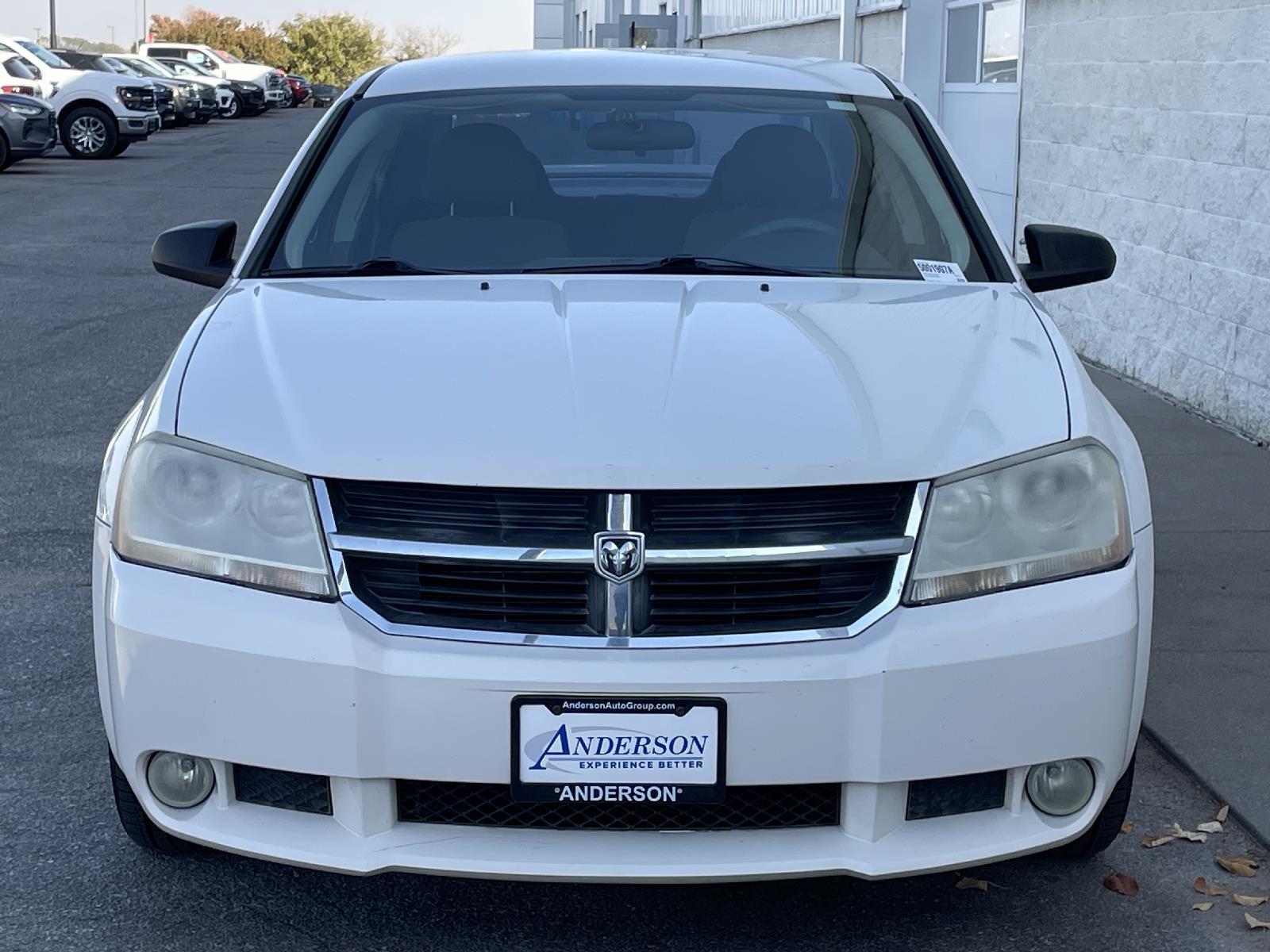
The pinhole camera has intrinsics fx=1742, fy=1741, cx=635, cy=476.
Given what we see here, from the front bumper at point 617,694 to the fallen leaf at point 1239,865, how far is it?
2.32ft

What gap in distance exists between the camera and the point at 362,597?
2727mm

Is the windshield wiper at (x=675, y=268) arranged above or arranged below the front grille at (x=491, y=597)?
above

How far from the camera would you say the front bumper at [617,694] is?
263 centimetres

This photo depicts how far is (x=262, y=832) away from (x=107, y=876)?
631mm

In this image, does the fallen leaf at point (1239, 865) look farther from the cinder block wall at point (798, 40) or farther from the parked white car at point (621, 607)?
the cinder block wall at point (798, 40)

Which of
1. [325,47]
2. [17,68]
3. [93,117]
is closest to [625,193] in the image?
[93,117]

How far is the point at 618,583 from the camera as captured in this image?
2.70m

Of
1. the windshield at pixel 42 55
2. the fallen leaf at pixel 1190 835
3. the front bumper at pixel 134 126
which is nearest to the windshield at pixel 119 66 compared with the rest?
the windshield at pixel 42 55

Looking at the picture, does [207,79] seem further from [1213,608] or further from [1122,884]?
[1122,884]

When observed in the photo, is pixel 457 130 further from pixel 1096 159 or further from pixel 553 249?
pixel 1096 159

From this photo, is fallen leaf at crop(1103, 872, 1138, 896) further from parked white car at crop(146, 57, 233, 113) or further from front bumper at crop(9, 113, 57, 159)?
parked white car at crop(146, 57, 233, 113)

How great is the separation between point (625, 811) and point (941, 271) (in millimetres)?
1645

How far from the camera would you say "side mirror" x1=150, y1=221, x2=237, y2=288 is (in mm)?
4137

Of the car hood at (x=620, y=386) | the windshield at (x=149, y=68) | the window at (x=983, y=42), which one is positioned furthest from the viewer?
the windshield at (x=149, y=68)
